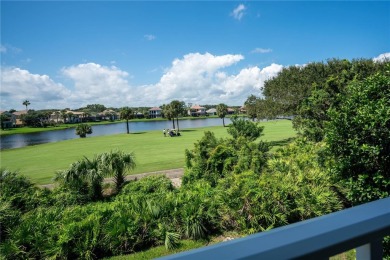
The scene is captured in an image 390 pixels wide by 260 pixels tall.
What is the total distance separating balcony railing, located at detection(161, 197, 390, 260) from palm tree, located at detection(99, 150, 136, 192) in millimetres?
14133

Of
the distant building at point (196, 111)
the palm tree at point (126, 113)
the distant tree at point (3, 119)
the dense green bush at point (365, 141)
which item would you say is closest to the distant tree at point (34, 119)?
the distant tree at point (3, 119)

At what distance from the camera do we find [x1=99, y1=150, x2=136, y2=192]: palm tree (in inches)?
565

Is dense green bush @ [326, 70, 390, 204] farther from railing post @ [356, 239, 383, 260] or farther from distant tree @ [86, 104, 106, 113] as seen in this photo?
distant tree @ [86, 104, 106, 113]

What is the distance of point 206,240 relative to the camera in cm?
824

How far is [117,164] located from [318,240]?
14526 millimetres

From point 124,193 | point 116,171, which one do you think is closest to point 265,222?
point 124,193

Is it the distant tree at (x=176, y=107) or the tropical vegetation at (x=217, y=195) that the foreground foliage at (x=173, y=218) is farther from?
the distant tree at (x=176, y=107)

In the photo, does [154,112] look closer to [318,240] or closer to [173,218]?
[173,218]

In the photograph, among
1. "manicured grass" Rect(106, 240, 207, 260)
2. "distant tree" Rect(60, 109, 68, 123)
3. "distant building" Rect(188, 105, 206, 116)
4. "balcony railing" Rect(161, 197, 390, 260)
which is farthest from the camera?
Result: "distant building" Rect(188, 105, 206, 116)

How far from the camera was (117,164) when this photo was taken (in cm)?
1462

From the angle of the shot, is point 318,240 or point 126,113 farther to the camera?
point 126,113

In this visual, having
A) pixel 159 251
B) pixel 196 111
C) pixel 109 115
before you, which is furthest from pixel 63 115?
pixel 159 251

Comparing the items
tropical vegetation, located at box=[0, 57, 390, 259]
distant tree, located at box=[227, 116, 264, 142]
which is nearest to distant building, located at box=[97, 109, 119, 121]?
distant tree, located at box=[227, 116, 264, 142]

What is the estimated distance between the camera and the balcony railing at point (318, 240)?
812 millimetres
